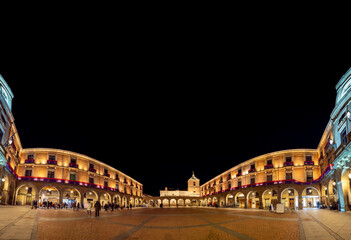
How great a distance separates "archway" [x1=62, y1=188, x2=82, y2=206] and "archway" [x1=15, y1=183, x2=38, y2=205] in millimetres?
5359

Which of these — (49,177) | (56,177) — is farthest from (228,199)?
(49,177)

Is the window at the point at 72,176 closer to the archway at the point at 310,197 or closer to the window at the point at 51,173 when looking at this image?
the window at the point at 51,173

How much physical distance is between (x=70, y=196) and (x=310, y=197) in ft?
148

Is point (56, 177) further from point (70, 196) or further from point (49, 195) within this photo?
point (70, 196)

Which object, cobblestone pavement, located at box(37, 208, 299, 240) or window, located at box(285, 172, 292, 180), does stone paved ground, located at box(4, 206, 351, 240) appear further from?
window, located at box(285, 172, 292, 180)

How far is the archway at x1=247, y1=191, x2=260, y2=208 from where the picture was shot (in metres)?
49.9

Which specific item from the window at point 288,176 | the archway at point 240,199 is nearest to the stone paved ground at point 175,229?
the window at point 288,176

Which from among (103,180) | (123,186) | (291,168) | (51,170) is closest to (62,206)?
(51,170)

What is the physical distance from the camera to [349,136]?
1881cm

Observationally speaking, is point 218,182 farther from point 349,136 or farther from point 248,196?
point 349,136

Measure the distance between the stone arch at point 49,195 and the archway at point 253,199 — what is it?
38692 mm

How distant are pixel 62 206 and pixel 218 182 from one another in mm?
48029

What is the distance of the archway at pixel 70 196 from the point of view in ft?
149

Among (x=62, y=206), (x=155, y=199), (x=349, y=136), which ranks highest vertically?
(x=349, y=136)
